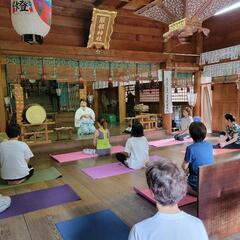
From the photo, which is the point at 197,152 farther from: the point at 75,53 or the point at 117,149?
the point at 75,53

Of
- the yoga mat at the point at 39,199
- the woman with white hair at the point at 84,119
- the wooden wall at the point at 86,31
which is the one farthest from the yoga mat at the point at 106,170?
the wooden wall at the point at 86,31

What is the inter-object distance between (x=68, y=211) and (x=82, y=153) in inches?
111

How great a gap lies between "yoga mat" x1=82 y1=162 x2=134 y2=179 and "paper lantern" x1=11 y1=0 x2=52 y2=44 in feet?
7.38

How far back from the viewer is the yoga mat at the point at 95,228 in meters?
2.21

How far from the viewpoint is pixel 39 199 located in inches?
122

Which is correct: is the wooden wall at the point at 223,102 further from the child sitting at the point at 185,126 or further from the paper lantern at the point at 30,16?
the paper lantern at the point at 30,16

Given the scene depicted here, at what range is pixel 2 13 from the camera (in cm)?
530

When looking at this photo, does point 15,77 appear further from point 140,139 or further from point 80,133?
point 140,139

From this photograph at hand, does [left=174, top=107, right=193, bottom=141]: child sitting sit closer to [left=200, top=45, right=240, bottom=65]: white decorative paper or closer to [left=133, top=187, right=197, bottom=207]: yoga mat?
[left=200, top=45, right=240, bottom=65]: white decorative paper

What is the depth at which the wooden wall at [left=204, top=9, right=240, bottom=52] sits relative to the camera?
6.95 meters

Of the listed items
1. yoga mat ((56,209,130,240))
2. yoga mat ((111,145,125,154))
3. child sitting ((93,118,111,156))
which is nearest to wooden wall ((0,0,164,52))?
child sitting ((93,118,111,156))

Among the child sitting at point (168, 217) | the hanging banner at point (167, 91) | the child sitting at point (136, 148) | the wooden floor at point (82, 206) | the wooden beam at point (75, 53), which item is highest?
the wooden beam at point (75, 53)

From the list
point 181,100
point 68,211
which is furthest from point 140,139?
point 181,100

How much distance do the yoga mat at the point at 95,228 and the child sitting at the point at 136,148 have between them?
1.61 metres
